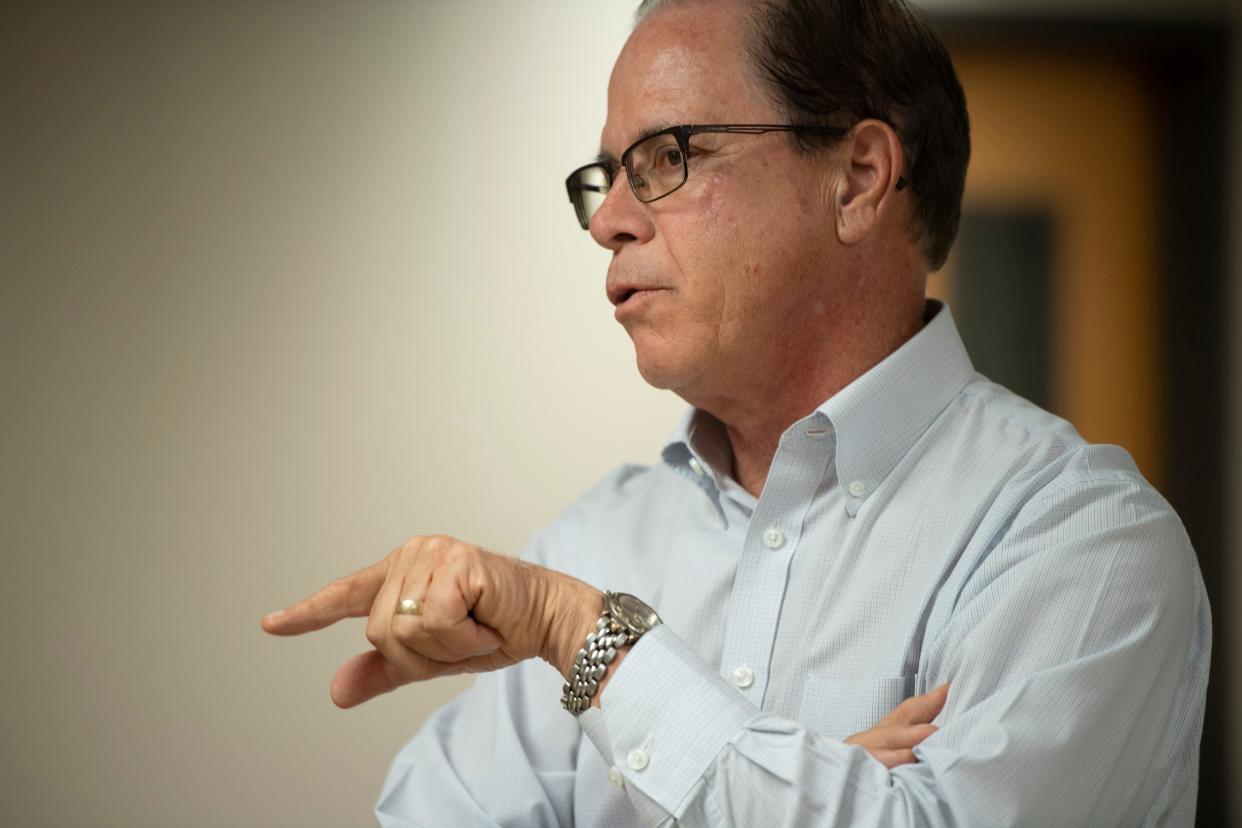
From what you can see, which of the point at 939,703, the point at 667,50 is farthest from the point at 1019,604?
the point at 667,50

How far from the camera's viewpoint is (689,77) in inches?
53.5

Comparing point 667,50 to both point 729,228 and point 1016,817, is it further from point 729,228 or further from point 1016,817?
point 1016,817

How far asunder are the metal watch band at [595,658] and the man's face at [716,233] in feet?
1.22

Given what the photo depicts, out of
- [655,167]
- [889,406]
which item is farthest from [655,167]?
[889,406]

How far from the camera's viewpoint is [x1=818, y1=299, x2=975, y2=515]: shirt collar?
1.30 metres

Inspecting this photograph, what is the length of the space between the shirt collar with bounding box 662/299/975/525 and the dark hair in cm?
16

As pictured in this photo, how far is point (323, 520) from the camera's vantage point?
2125 mm

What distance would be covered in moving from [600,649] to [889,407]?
470mm

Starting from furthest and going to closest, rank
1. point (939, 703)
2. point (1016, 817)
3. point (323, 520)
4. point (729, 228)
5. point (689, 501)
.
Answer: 1. point (323, 520)
2. point (689, 501)
3. point (729, 228)
4. point (939, 703)
5. point (1016, 817)

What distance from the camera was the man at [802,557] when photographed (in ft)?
3.29

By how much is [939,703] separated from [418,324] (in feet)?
4.37

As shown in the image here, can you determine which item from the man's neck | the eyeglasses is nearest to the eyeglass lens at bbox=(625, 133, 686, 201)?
the eyeglasses

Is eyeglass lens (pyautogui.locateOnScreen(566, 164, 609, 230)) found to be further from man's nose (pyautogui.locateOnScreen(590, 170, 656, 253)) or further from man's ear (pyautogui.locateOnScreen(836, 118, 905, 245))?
man's ear (pyautogui.locateOnScreen(836, 118, 905, 245))

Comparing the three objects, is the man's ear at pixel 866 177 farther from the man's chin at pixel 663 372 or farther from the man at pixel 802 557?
the man's chin at pixel 663 372
